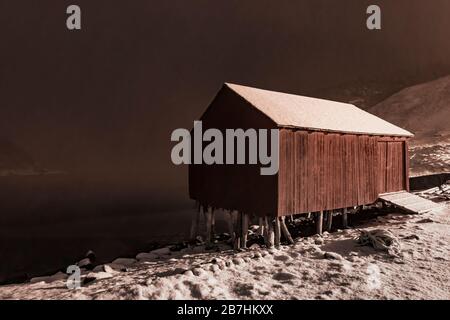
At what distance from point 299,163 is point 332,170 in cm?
225

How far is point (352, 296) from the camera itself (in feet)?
22.5

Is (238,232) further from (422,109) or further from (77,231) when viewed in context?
(422,109)

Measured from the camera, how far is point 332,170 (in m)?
13.4

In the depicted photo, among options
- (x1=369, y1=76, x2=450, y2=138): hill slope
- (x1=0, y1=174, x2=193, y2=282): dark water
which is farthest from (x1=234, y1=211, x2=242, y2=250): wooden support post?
(x1=369, y1=76, x2=450, y2=138): hill slope

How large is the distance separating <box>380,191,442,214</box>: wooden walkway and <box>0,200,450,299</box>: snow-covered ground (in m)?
3.61

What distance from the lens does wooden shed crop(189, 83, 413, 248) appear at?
38.6 ft

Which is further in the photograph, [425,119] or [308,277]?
[425,119]

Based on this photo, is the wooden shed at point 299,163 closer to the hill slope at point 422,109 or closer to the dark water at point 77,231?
the dark water at point 77,231

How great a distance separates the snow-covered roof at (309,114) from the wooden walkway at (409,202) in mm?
3310

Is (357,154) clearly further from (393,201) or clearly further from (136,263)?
(136,263)

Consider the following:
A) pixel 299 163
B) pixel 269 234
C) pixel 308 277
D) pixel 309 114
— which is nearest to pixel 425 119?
pixel 309 114

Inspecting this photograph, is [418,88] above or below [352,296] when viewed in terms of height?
above
